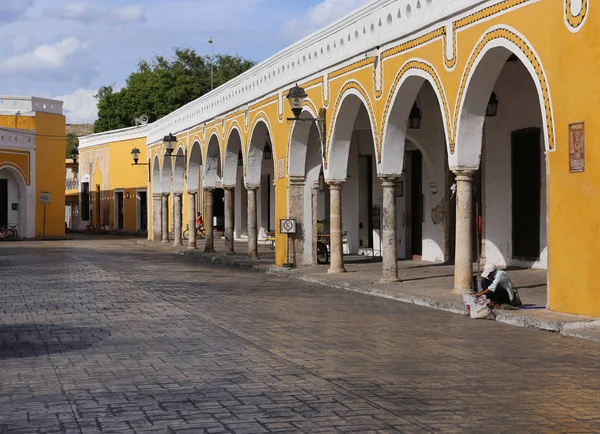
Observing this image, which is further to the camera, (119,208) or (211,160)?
(119,208)

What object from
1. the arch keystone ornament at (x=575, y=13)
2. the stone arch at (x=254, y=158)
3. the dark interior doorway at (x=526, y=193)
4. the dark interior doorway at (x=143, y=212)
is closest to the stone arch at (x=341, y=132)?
the dark interior doorway at (x=526, y=193)

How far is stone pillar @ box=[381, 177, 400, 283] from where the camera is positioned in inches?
635

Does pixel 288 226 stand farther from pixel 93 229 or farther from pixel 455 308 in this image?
pixel 93 229

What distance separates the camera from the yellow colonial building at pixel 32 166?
139ft

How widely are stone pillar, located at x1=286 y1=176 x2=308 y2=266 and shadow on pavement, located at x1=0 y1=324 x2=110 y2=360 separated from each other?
1103 centimetres

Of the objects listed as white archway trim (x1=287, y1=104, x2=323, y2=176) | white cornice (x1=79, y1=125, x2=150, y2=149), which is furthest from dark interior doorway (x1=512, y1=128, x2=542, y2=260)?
white cornice (x1=79, y1=125, x2=150, y2=149)

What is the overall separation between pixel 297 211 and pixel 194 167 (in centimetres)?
1119

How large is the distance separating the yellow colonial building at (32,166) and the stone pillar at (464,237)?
1230 inches

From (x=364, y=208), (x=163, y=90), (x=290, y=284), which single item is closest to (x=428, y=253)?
(x=364, y=208)

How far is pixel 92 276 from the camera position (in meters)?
18.4

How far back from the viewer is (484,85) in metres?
13.1

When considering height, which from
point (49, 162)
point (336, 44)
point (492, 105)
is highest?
point (336, 44)

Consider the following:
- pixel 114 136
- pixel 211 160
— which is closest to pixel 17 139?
pixel 114 136

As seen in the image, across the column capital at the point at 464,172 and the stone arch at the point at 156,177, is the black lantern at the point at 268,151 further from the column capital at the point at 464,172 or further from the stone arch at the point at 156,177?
the column capital at the point at 464,172
